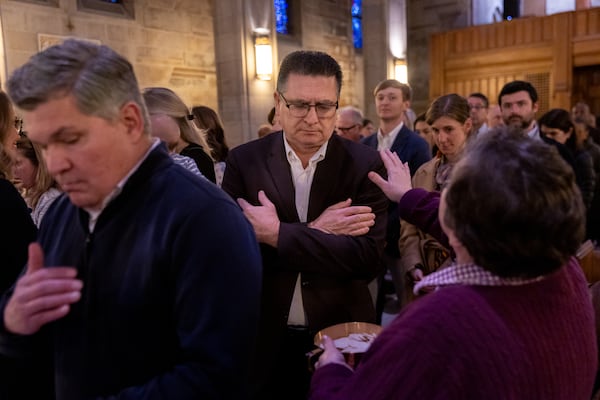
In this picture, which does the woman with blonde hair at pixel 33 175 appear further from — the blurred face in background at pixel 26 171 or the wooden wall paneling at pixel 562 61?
the wooden wall paneling at pixel 562 61

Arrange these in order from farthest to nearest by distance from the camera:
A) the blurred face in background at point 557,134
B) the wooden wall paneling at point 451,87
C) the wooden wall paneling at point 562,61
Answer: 1. the wooden wall paneling at point 451,87
2. the wooden wall paneling at point 562,61
3. the blurred face in background at point 557,134

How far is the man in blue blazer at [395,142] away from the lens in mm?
3432

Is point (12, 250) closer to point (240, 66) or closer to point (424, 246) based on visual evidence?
point (424, 246)

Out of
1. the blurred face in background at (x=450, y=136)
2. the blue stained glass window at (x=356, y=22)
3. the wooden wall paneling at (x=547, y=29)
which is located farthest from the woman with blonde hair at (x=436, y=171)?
the blue stained glass window at (x=356, y=22)

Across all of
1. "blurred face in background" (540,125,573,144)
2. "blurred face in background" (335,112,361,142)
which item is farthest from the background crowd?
"blurred face in background" (335,112,361,142)

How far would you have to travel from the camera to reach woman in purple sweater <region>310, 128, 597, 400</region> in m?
0.88

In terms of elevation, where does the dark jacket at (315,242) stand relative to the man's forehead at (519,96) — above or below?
below

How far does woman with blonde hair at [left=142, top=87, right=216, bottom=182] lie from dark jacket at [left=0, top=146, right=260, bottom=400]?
4.05 feet

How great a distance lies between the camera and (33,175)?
8.09ft

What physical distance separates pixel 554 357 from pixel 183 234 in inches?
29.6

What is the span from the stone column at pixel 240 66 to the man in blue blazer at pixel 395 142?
3306 mm

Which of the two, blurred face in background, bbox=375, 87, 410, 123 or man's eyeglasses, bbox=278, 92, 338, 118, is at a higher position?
blurred face in background, bbox=375, 87, 410, 123

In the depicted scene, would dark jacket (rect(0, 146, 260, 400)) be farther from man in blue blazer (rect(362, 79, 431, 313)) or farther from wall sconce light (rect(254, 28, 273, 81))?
wall sconce light (rect(254, 28, 273, 81))

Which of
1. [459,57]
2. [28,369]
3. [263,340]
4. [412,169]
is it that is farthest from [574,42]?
[28,369]
